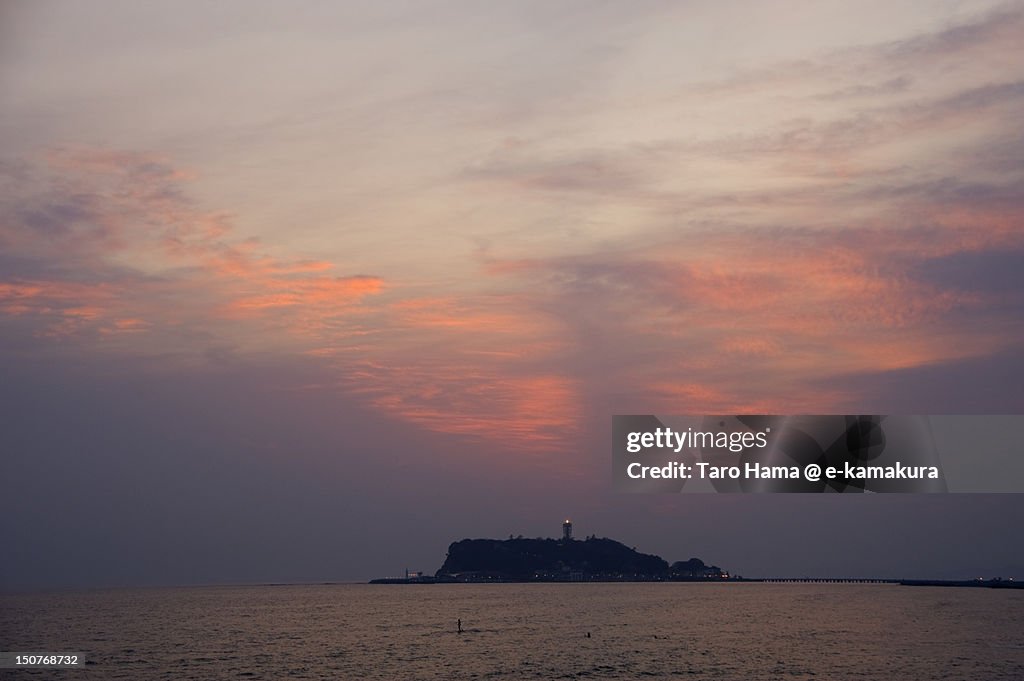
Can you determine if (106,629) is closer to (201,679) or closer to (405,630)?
(405,630)

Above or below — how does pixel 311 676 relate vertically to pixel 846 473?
below

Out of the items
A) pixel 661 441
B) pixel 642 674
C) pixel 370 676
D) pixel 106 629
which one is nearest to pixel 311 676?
pixel 370 676

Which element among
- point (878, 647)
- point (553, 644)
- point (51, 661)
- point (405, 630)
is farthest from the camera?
point (405, 630)

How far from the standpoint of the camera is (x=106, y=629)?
591 ft

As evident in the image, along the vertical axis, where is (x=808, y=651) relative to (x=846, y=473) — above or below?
below

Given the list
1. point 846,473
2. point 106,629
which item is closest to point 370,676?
point 846,473

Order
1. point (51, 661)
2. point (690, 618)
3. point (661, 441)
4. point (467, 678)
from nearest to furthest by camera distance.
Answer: point (661, 441) → point (467, 678) → point (51, 661) → point (690, 618)

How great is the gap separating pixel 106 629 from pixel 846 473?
144600 mm

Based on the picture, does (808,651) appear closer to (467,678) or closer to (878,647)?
(878,647)

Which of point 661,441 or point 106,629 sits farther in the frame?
point 106,629

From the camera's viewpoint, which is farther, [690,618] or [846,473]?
[690,618]

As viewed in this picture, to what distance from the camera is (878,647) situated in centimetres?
12825

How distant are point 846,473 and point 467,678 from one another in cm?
4095

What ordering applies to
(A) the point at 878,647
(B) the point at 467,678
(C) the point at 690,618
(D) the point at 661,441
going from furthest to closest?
(C) the point at 690,618, (A) the point at 878,647, (B) the point at 467,678, (D) the point at 661,441
